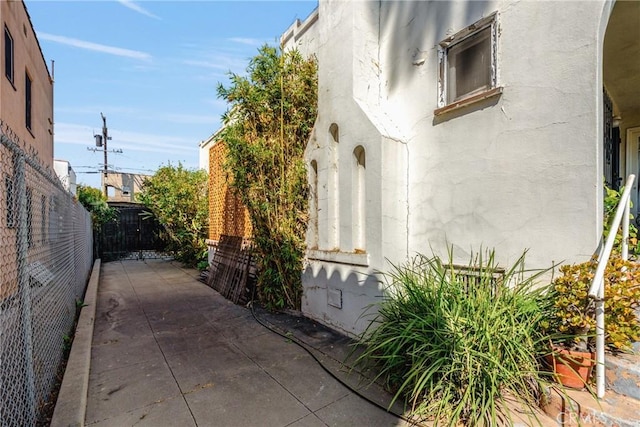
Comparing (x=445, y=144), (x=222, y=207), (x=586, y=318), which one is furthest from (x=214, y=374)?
(x=222, y=207)

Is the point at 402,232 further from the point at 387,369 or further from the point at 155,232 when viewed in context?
the point at 155,232

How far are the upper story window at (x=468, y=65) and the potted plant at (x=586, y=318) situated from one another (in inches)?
75.8

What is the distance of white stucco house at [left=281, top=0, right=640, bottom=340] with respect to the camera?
8.81 ft

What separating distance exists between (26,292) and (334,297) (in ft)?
10.9

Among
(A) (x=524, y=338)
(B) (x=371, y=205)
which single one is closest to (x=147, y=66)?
(B) (x=371, y=205)

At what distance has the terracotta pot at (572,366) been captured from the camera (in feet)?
7.20

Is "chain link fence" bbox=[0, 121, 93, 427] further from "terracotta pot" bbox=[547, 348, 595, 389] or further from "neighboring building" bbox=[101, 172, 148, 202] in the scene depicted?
"neighboring building" bbox=[101, 172, 148, 202]

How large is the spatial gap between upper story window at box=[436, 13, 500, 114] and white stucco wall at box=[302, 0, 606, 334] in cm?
9

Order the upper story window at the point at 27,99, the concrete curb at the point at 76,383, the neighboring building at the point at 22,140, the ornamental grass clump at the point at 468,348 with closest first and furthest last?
1. the neighboring building at the point at 22,140
2. the ornamental grass clump at the point at 468,348
3. the concrete curb at the point at 76,383
4. the upper story window at the point at 27,99

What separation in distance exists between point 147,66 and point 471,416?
9948 mm

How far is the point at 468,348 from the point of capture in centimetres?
238

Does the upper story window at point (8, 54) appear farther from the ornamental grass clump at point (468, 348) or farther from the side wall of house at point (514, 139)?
the ornamental grass clump at point (468, 348)

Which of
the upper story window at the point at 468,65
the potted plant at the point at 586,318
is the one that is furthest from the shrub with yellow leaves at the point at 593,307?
the upper story window at the point at 468,65

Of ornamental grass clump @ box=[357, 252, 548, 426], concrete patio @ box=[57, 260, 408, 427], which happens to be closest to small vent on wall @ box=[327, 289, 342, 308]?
concrete patio @ box=[57, 260, 408, 427]
